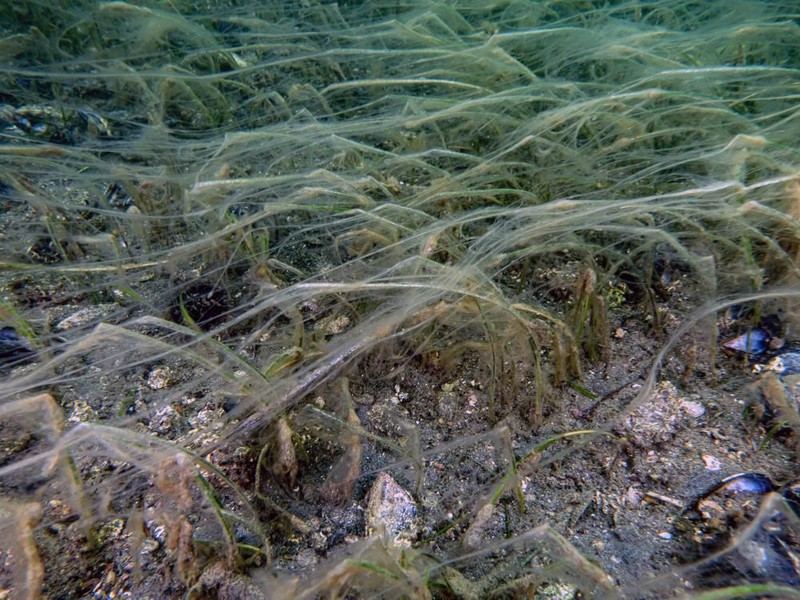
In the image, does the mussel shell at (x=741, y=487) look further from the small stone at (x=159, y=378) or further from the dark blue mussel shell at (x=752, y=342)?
the small stone at (x=159, y=378)

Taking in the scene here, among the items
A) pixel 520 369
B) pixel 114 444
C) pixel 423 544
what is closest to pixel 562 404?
pixel 520 369

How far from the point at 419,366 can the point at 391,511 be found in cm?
60

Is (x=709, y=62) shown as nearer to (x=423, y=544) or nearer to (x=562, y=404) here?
(x=562, y=404)

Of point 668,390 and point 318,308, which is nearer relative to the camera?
point 668,390

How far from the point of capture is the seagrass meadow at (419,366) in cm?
133

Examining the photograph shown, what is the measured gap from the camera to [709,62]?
3.23 metres

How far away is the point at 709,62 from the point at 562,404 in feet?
9.75

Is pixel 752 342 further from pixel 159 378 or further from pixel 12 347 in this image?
pixel 12 347

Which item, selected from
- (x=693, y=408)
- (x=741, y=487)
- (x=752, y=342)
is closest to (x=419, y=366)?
(x=693, y=408)

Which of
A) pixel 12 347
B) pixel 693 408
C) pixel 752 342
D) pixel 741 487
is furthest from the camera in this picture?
pixel 12 347

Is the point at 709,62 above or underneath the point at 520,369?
above

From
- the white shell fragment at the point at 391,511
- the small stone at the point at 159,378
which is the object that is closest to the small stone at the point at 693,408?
the white shell fragment at the point at 391,511

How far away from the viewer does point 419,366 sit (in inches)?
75.3

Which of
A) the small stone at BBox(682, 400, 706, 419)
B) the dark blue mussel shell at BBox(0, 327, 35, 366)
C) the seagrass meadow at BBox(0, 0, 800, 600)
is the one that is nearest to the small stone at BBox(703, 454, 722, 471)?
the seagrass meadow at BBox(0, 0, 800, 600)
